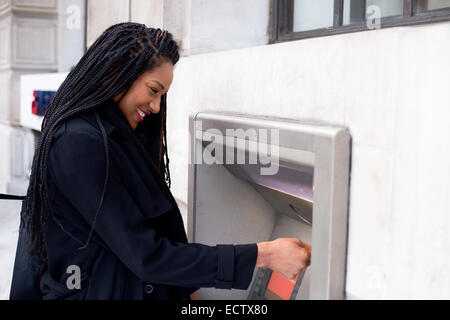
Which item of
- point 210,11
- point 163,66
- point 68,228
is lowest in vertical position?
point 68,228

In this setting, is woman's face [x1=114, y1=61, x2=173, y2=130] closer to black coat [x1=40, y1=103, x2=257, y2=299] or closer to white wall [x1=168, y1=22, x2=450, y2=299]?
black coat [x1=40, y1=103, x2=257, y2=299]

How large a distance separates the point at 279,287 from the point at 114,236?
A: 2.90 ft

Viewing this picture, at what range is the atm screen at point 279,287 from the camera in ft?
6.82

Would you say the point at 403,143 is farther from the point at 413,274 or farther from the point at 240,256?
the point at 240,256

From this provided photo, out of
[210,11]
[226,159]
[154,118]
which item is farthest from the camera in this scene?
[210,11]

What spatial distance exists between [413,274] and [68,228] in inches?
34.1

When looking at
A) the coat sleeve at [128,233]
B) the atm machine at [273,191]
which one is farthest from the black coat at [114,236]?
the atm machine at [273,191]

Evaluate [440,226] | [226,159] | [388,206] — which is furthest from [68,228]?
[440,226]

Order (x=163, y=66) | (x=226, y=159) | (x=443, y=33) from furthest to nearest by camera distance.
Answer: (x=226, y=159), (x=163, y=66), (x=443, y=33)

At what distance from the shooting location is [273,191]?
1.95 metres

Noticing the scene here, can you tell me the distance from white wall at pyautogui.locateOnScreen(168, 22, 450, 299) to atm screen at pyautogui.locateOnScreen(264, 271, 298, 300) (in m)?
0.74

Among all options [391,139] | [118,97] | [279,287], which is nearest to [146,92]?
[118,97]

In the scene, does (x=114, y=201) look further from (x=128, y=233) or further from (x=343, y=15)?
(x=343, y=15)

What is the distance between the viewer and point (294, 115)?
1520 millimetres
